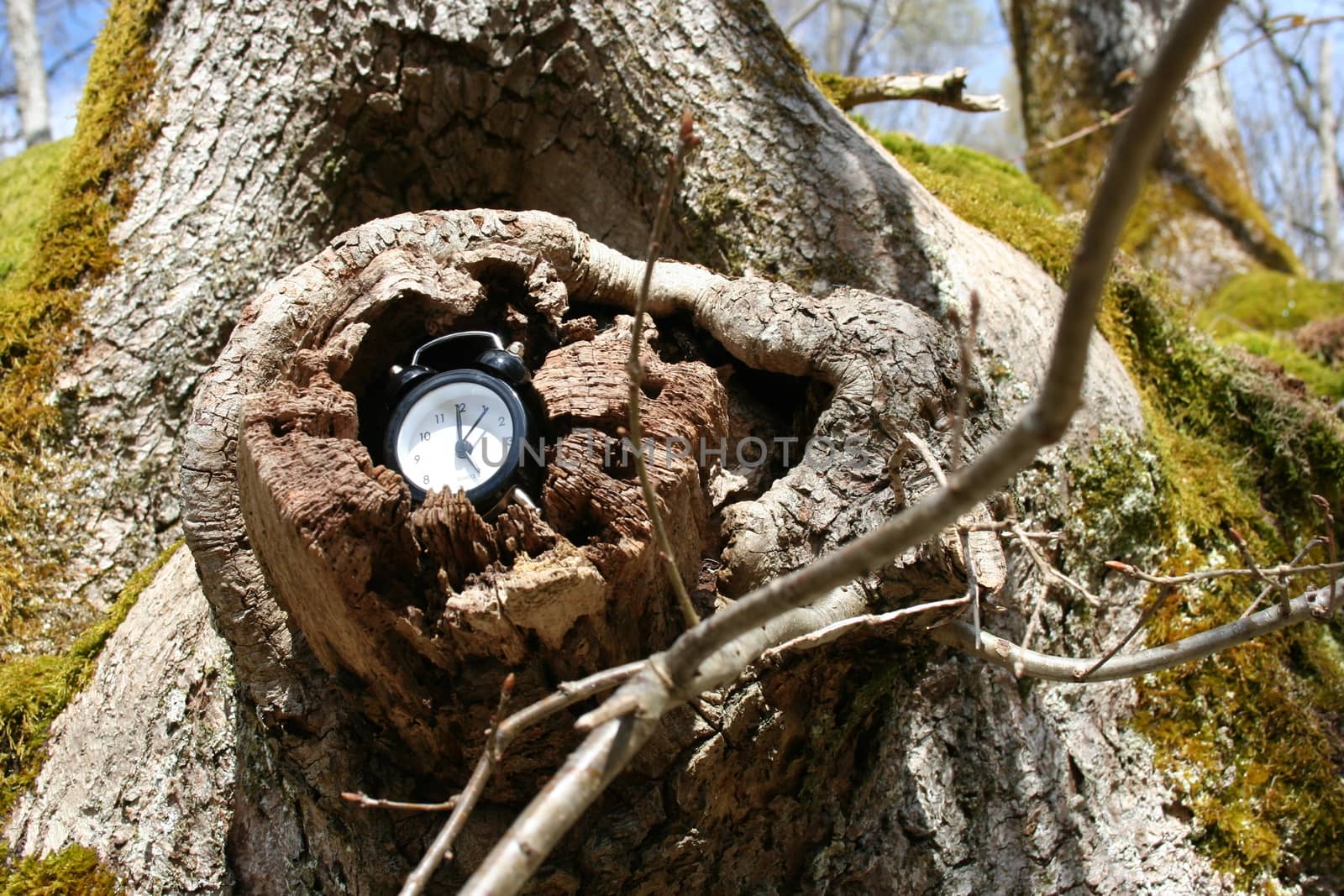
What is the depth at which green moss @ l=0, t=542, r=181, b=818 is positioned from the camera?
204cm

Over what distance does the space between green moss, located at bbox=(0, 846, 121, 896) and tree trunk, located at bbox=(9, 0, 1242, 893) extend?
0.11ft

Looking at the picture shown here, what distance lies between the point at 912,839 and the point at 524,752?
81 centimetres

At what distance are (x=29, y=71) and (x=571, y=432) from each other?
8.98 m

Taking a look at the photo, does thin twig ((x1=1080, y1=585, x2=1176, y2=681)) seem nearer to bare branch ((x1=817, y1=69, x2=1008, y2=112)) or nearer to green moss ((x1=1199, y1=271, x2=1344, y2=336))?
bare branch ((x1=817, y1=69, x2=1008, y2=112))

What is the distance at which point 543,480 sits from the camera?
1547mm

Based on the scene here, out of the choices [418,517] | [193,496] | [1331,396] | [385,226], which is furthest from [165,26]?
[1331,396]

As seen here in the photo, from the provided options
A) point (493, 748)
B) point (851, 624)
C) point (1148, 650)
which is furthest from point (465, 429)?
point (1148, 650)

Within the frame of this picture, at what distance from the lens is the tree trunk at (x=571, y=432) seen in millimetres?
1515

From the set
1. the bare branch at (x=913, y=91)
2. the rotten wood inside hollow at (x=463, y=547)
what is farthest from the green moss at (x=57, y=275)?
the bare branch at (x=913, y=91)

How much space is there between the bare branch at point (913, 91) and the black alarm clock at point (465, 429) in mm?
1991

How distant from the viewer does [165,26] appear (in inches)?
110

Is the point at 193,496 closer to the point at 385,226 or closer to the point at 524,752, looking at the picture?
the point at 385,226

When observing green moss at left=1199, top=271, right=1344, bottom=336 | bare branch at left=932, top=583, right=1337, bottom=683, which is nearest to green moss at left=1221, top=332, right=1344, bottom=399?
green moss at left=1199, top=271, right=1344, bottom=336

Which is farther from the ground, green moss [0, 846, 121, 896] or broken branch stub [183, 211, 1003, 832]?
broken branch stub [183, 211, 1003, 832]
